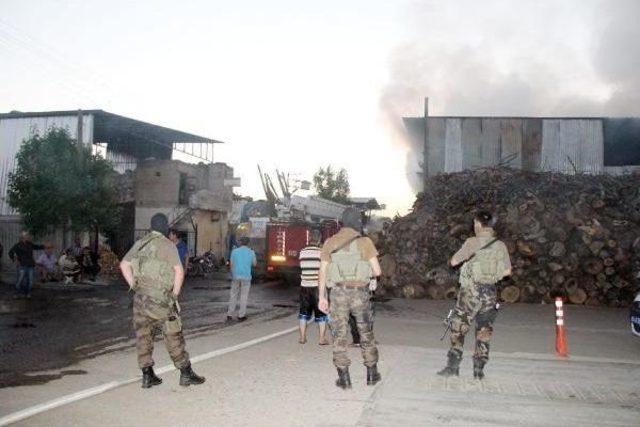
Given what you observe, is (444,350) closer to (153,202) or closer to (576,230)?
(576,230)

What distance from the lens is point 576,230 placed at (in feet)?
48.9

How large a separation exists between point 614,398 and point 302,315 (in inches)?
175

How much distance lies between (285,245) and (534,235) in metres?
8.63

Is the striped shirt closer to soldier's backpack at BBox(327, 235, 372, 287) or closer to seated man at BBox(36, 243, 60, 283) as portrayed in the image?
soldier's backpack at BBox(327, 235, 372, 287)

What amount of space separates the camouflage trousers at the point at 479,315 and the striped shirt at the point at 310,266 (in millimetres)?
3095

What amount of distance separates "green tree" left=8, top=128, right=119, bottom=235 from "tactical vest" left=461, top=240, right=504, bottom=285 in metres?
19.6

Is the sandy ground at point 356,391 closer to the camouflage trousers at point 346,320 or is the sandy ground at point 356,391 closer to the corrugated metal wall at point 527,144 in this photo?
the camouflage trousers at point 346,320

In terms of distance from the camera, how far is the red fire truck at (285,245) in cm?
2002

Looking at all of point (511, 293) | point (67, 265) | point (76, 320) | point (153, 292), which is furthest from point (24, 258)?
point (511, 293)

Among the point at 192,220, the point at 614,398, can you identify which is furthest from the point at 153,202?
the point at 614,398

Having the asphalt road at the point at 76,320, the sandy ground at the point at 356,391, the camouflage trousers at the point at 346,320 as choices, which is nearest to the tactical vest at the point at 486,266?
the sandy ground at the point at 356,391

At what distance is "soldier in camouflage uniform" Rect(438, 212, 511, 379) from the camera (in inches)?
234

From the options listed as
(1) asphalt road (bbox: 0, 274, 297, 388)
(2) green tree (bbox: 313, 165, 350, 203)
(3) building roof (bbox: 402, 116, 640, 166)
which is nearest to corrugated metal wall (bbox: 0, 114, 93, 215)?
(1) asphalt road (bbox: 0, 274, 297, 388)

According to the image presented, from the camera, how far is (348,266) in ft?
18.2
